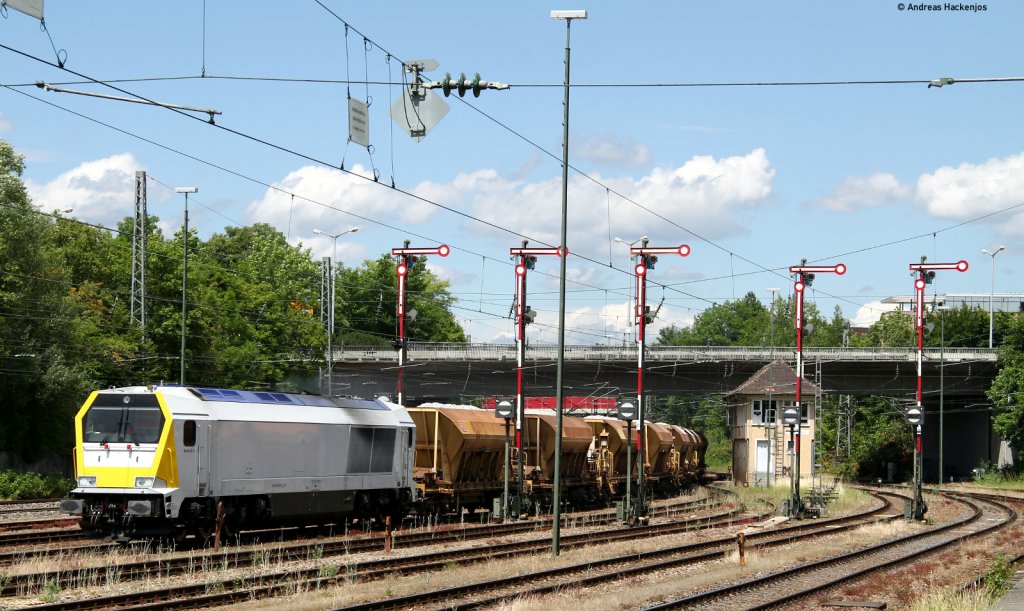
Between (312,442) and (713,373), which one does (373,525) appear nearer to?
(312,442)

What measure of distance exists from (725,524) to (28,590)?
24.1 meters

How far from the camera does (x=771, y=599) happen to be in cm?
2139

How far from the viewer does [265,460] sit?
2750cm

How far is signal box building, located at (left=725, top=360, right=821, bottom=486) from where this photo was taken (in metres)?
77.2

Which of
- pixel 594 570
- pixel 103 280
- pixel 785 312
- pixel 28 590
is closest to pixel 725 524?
→ pixel 594 570

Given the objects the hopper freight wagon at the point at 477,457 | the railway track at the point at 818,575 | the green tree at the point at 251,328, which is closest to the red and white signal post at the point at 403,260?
the hopper freight wagon at the point at 477,457

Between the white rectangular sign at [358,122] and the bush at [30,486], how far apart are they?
2703 cm

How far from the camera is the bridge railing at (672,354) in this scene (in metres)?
84.8

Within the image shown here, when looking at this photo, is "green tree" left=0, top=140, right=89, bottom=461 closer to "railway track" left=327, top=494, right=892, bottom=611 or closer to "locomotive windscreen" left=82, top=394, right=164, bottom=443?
"locomotive windscreen" left=82, top=394, right=164, bottom=443

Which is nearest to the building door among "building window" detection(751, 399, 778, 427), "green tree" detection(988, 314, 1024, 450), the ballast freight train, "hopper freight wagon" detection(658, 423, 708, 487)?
"building window" detection(751, 399, 778, 427)

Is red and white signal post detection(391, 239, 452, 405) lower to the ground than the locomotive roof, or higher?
higher

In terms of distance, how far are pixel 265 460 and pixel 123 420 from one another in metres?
3.41

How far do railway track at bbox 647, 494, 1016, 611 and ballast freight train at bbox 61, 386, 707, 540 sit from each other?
10529 mm

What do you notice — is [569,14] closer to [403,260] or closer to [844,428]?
[403,260]
